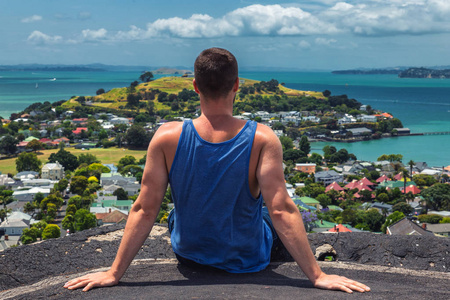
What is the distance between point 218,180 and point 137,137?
35.5 metres

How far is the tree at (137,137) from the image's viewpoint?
36.7 metres

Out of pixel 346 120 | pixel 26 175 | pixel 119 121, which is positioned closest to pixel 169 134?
pixel 26 175

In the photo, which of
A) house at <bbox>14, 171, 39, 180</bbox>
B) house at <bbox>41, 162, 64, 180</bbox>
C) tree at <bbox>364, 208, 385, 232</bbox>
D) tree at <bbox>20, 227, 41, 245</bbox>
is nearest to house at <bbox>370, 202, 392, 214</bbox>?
tree at <bbox>364, 208, 385, 232</bbox>

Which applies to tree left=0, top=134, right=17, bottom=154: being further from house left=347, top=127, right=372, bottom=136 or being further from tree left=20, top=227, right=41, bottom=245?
house left=347, top=127, right=372, bottom=136

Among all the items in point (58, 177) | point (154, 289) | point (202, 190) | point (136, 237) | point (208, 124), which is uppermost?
point (208, 124)

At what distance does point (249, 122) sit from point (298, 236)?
0.40m

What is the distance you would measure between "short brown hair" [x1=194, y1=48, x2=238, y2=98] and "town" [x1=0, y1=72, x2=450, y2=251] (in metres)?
7.16

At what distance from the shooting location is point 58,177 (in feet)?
87.5

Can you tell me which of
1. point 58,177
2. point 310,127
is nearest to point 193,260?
point 58,177

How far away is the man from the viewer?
67.3 inches

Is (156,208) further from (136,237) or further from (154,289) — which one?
(154,289)

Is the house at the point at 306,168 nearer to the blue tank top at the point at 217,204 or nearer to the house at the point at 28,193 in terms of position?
the house at the point at 28,193

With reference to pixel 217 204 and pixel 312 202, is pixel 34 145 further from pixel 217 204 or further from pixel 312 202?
pixel 217 204

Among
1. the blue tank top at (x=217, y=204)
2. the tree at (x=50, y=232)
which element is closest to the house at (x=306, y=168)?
the tree at (x=50, y=232)
